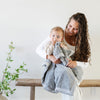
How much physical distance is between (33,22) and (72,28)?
338mm

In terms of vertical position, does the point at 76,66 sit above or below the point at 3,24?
below

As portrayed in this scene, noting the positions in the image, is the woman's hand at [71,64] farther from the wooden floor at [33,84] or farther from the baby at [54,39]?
the wooden floor at [33,84]

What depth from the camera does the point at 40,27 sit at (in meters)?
1.43

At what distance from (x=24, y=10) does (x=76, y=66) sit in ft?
1.98

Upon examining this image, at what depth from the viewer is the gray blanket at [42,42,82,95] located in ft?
3.69

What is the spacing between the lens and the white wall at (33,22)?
4.62 feet

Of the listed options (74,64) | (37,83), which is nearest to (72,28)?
(74,64)

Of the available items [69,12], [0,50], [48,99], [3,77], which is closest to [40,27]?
[69,12]

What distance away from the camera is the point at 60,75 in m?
1.12

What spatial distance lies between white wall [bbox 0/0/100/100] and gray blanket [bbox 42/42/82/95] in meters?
0.29

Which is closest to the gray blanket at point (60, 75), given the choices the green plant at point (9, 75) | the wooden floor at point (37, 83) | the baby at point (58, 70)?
the baby at point (58, 70)

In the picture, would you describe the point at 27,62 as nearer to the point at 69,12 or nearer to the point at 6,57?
the point at 6,57

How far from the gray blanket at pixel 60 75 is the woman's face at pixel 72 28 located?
0.16m

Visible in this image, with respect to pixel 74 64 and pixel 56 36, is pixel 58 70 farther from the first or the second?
pixel 56 36
